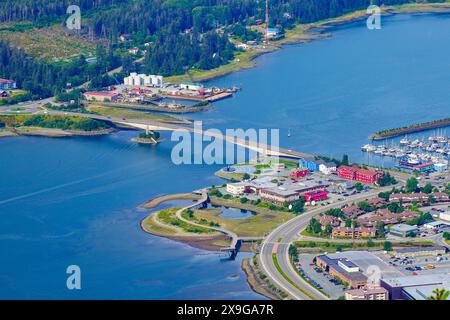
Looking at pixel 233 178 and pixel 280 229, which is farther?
pixel 233 178

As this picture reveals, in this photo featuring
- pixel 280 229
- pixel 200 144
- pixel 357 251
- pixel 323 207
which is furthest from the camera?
pixel 200 144

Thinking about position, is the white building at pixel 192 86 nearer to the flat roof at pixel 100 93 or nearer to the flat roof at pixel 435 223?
the flat roof at pixel 100 93

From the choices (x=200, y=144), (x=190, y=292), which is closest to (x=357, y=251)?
(x=190, y=292)

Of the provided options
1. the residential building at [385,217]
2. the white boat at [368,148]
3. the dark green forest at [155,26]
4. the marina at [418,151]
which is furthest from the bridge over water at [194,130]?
the dark green forest at [155,26]

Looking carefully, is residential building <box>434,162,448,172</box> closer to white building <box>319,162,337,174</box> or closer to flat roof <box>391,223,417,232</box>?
white building <box>319,162,337,174</box>
